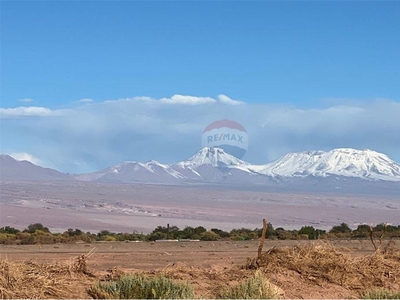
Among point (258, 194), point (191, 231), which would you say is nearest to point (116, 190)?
point (258, 194)

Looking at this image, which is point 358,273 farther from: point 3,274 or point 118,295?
point 3,274

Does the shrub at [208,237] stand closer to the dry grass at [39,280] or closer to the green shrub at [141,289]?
the dry grass at [39,280]

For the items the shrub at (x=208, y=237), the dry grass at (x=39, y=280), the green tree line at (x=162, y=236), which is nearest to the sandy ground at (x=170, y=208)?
the green tree line at (x=162, y=236)

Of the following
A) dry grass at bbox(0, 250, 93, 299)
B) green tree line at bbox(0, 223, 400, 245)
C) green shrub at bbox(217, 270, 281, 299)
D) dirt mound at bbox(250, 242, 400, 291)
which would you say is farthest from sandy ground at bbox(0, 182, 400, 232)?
green shrub at bbox(217, 270, 281, 299)

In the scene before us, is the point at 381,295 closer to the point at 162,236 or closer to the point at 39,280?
the point at 39,280

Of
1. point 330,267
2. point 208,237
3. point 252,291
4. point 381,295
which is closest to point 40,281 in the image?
point 252,291
